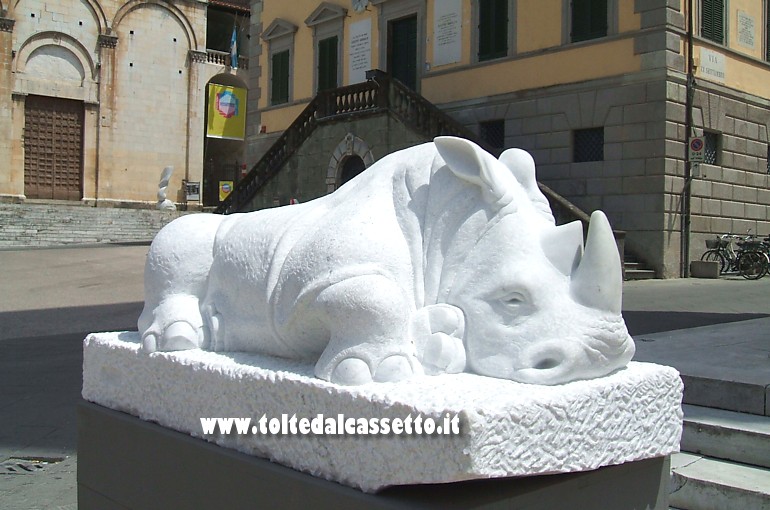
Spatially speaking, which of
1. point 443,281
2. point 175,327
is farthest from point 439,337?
point 175,327

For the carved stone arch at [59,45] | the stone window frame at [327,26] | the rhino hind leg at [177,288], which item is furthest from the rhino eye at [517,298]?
the carved stone arch at [59,45]

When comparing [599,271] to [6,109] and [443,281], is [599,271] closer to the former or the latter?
[443,281]

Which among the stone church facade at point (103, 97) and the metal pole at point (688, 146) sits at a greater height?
the stone church facade at point (103, 97)

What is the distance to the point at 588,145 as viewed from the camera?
47.8 ft

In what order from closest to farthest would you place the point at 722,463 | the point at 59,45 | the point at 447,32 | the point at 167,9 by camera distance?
the point at 722,463
the point at 447,32
the point at 59,45
the point at 167,9

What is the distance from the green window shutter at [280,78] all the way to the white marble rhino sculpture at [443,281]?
20.3 m

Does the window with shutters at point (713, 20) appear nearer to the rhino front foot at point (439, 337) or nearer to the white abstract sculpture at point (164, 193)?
the rhino front foot at point (439, 337)

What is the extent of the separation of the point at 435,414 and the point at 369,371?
291mm

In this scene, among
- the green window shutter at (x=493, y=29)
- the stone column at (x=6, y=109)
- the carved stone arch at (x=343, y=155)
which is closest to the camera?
the green window shutter at (x=493, y=29)

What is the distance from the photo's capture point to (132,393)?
276 centimetres

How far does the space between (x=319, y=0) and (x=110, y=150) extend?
11.5m

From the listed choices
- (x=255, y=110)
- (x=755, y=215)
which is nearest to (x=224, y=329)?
(x=755, y=215)

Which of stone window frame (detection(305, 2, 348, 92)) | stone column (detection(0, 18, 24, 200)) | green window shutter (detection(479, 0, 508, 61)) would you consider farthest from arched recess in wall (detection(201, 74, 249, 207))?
green window shutter (detection(479, 0, 508, 61))

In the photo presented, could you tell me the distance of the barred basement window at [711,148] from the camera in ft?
47.6
